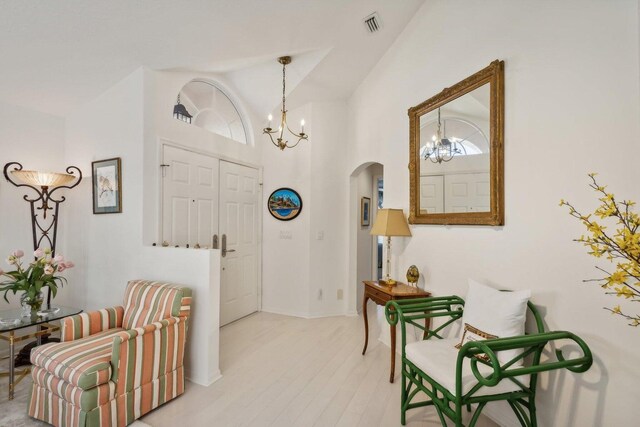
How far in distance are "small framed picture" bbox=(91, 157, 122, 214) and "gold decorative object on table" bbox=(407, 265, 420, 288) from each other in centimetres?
278

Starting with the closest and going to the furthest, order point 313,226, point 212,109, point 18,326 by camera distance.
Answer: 1. point 18,326
2. point 212,109
3. point 313,226

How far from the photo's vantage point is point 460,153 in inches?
90.4

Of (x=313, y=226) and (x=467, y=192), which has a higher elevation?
(x=467, y=192)

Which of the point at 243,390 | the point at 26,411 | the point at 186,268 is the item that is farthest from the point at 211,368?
the point at 26,411

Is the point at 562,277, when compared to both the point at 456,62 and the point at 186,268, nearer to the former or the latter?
the point at 456,62

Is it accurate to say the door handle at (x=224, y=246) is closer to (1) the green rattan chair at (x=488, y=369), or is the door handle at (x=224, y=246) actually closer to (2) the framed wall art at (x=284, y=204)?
(2) the framed wall art at (x=284, y=204)

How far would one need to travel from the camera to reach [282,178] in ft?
13.8

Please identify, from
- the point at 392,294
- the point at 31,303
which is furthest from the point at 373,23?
the point at 31,303

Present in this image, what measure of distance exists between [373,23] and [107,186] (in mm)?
3017

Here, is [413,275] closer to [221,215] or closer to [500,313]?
[500,313]

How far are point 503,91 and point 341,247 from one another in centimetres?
272

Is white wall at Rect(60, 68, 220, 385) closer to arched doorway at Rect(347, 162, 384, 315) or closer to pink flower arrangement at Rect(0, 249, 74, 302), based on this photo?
pink flower arrangement at Rect(0, 249, 74, 302)

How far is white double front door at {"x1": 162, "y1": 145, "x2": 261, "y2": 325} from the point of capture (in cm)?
303

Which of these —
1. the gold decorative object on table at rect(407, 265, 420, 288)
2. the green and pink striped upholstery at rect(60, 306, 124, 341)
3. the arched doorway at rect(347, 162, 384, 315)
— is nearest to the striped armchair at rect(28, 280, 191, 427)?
the green and pink striped upholstery at rect(60, 306, 124, 341)
